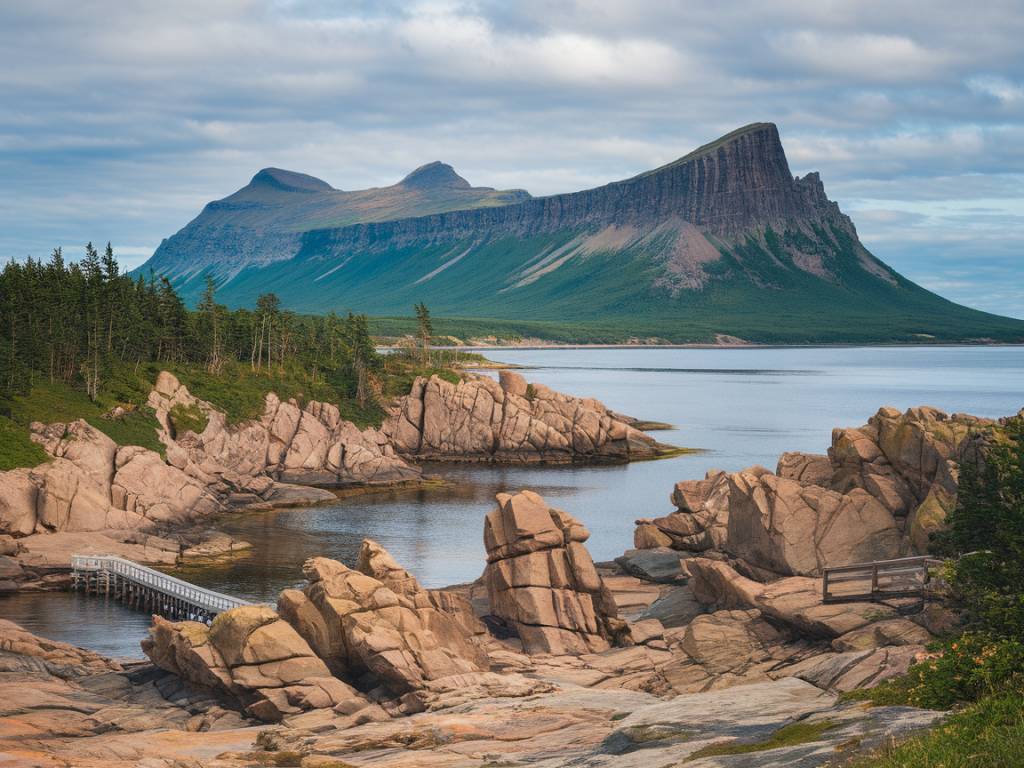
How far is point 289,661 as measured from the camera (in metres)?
45.2

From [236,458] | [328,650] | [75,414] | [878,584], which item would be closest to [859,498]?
[878,584]

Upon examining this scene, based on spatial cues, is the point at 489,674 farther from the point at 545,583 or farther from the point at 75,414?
the point at 75,414

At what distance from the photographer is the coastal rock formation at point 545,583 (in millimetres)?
53344

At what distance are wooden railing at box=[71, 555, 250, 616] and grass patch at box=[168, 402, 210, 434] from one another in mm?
40135

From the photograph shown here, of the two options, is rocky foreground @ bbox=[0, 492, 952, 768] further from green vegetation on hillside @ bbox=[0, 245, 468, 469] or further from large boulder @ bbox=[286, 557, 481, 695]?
green vegetation on hillside @ bbox=[0, 245, 468, 469]

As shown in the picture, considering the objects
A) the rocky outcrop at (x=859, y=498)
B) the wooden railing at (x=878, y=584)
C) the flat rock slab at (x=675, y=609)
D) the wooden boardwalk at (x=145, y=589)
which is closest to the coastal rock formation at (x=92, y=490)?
the wooden boardwalk at (x=145, y=589)

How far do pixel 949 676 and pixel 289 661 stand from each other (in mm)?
27830

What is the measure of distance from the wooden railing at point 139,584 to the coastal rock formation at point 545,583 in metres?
18.0

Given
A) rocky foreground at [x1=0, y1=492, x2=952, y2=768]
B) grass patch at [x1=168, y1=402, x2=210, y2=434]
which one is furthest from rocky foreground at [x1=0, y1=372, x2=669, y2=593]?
rocky foreground at [x1=0, y1=492, x2=952, y2=768]

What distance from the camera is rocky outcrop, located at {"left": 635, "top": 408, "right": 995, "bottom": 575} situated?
56.1 metres

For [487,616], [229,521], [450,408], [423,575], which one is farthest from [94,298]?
[487,616]

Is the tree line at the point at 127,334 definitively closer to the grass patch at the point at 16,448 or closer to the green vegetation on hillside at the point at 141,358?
Result: the green vegetation on hillside at the point at 141,358

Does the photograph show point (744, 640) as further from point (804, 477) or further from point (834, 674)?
point (804, 477)

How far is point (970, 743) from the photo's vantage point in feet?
66.3
